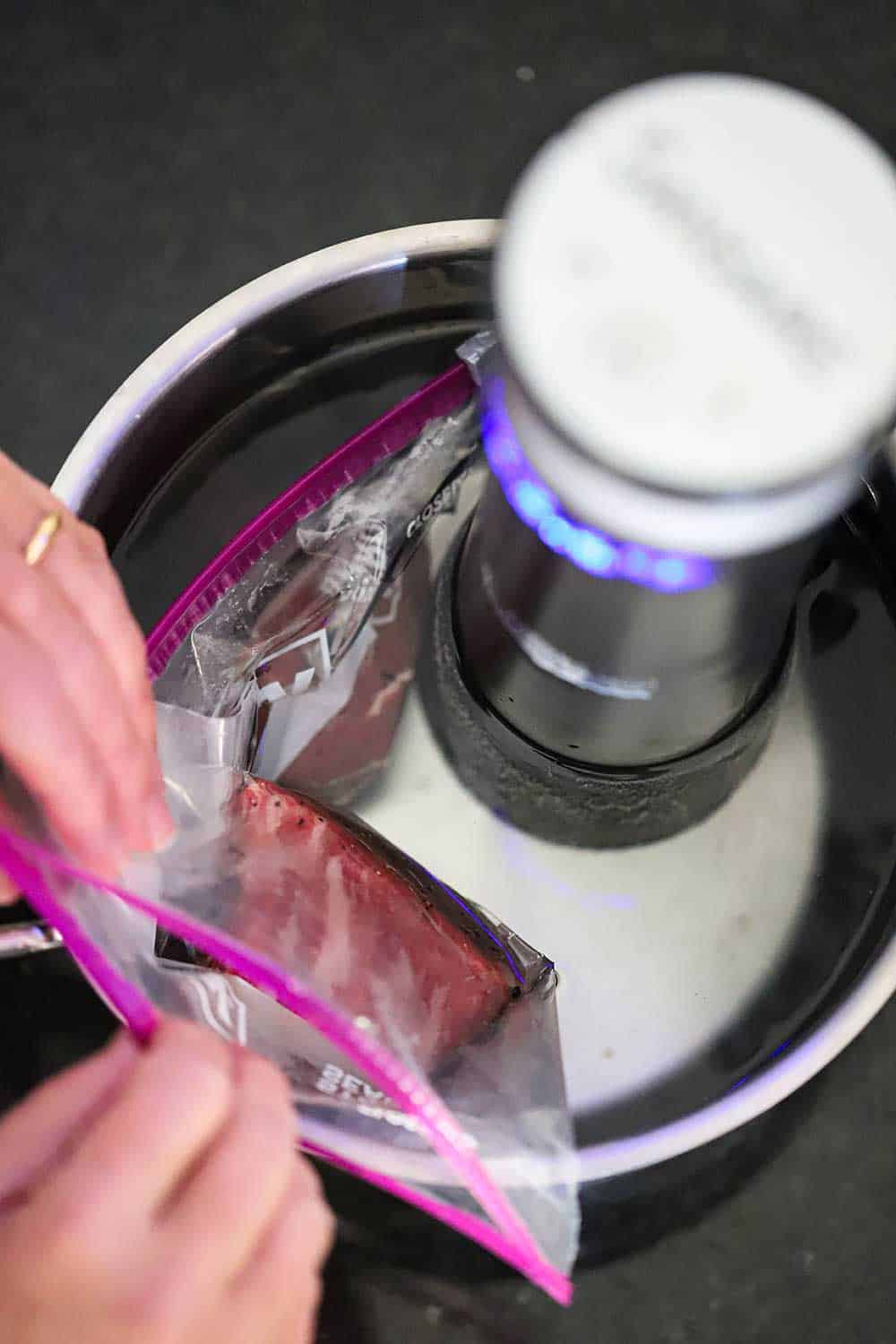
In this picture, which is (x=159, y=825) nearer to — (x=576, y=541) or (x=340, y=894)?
(x=340, y=894)

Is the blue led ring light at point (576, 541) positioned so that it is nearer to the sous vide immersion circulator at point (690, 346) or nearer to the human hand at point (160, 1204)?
the sous vide immersion circulator at point (690, 346)

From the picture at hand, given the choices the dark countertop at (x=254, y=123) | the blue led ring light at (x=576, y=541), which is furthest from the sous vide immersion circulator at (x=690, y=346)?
the dark countertop at (x=254, y=123)

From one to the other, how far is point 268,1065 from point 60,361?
14.9 inches

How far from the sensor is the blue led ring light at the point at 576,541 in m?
0.31

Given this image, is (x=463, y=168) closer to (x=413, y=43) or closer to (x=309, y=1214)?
(x=413, y=43)

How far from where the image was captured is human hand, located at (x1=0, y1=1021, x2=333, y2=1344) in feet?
1.03

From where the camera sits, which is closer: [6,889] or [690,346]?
[690,346]

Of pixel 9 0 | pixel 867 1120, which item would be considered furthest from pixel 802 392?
pixel 9 0

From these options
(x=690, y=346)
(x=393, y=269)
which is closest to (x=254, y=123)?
(x=393, y=269)

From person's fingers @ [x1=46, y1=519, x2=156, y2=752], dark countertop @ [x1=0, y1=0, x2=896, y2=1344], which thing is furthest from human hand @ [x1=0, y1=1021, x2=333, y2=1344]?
dark countertop @ [x1=0, y1=0, x2=896, y2=1344]

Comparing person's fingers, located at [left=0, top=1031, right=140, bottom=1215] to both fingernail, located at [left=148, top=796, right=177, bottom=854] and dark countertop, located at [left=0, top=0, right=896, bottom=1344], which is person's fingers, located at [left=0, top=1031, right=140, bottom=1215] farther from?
dark countertop, located at [left=0, top=0, right=896, bottom=1344]

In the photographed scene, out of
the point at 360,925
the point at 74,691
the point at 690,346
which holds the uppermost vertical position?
the point at 690,346

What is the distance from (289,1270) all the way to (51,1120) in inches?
3.0

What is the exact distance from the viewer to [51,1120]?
0.35 meters
